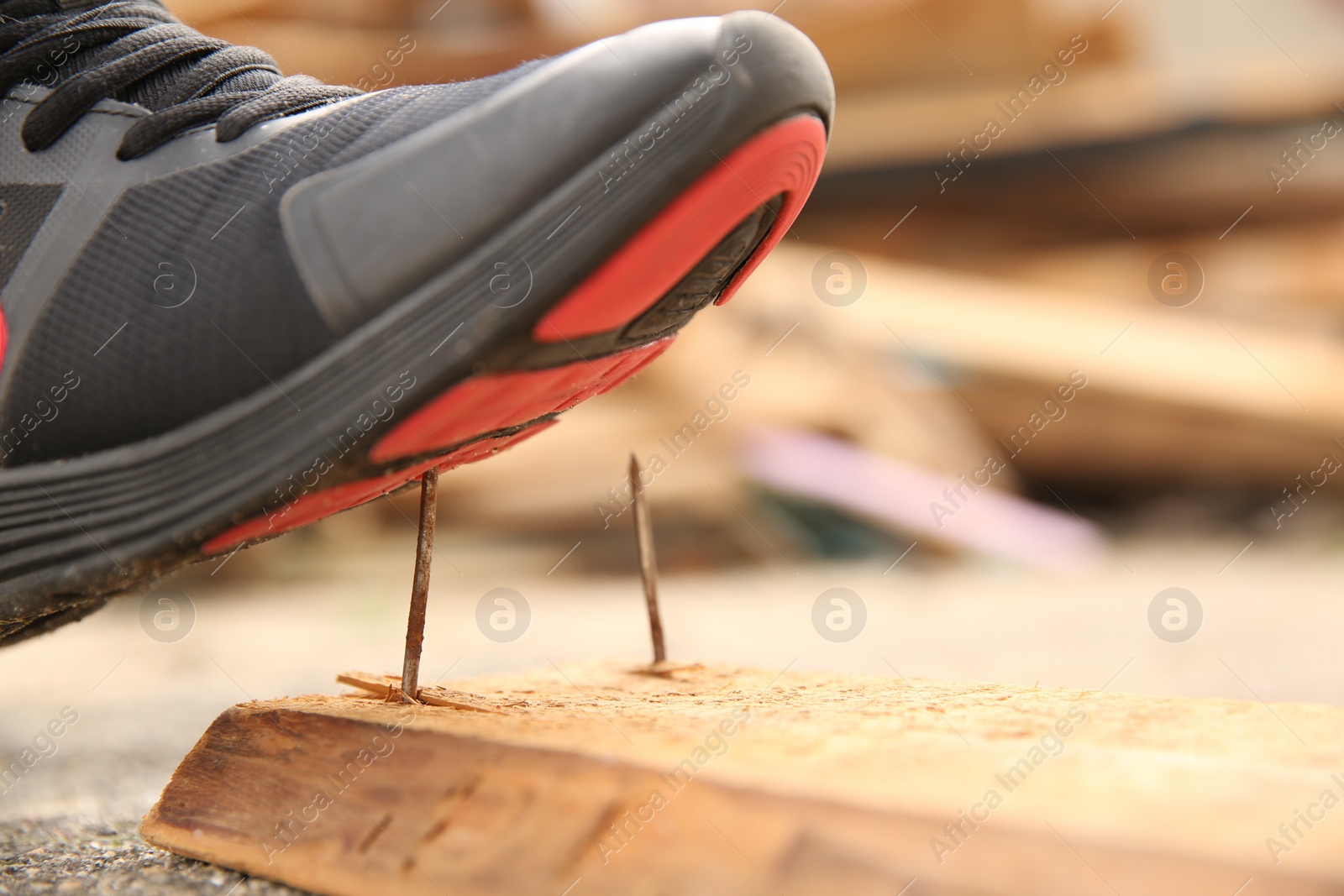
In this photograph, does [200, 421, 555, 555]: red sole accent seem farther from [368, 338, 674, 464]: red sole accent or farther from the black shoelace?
the black shoelace

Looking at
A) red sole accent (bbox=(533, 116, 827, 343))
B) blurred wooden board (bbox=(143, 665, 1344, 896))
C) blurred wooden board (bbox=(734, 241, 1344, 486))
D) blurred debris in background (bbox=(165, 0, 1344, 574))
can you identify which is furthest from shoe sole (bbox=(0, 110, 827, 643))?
blurred wooden board (bbox=(734, 241, 1344, 486))

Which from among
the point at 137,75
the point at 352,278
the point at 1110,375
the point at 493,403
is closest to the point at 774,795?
the point at 493,403

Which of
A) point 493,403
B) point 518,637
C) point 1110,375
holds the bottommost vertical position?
point 518,637

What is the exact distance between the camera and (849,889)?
507 mm

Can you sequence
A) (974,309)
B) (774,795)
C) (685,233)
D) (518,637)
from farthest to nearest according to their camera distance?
(974,309)
(518,637)
(685,233)
(774,795)

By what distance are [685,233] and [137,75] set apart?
1.70 feet

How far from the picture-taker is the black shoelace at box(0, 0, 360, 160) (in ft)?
2.60

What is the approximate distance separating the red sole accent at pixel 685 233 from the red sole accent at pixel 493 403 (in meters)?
0.04

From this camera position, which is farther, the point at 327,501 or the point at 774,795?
the point at 327,501

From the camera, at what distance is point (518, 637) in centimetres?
246

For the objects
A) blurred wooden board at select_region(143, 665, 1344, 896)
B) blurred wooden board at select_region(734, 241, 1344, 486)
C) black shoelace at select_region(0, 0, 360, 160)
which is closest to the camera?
blurred wooden board at select_region(143, 665, 1344, 896)

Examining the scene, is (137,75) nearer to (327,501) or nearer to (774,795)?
(327,501)

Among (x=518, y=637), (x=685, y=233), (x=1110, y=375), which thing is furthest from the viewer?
(x=1110, y=375)

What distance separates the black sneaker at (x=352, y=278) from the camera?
2.09 feet
